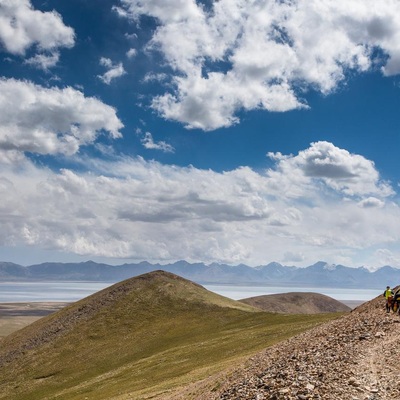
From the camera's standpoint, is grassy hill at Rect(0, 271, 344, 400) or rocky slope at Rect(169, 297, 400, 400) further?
grassy hill at Rect(0, 271, 344, 400)

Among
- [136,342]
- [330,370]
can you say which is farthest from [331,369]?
[136,342]

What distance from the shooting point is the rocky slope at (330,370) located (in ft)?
80.4

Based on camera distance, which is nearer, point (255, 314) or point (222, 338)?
point (222, 338)

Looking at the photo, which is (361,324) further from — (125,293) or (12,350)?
(125,293)

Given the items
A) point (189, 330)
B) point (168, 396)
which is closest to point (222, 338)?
point (189, 330)

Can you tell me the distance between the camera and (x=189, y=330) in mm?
104875

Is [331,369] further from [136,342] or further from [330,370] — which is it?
[136,342]

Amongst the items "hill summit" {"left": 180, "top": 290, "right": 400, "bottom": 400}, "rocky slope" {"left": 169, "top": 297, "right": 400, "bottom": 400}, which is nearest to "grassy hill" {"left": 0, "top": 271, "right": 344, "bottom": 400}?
"rocky slope" {"left": 169, "top": 297, "right": 400, "bottom": 400}

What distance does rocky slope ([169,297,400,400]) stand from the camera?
24.5 meters

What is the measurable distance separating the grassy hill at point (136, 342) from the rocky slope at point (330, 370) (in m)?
13.9

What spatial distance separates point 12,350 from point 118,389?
6652cm

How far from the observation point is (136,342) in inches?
4028

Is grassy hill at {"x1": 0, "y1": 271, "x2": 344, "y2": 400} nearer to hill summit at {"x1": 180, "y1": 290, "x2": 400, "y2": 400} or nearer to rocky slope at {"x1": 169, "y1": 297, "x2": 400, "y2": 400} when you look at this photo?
rocky slope at {"x1": 169, "y1": 297, "x2": 400, "y2": 400}

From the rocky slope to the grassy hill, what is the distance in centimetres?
1390
